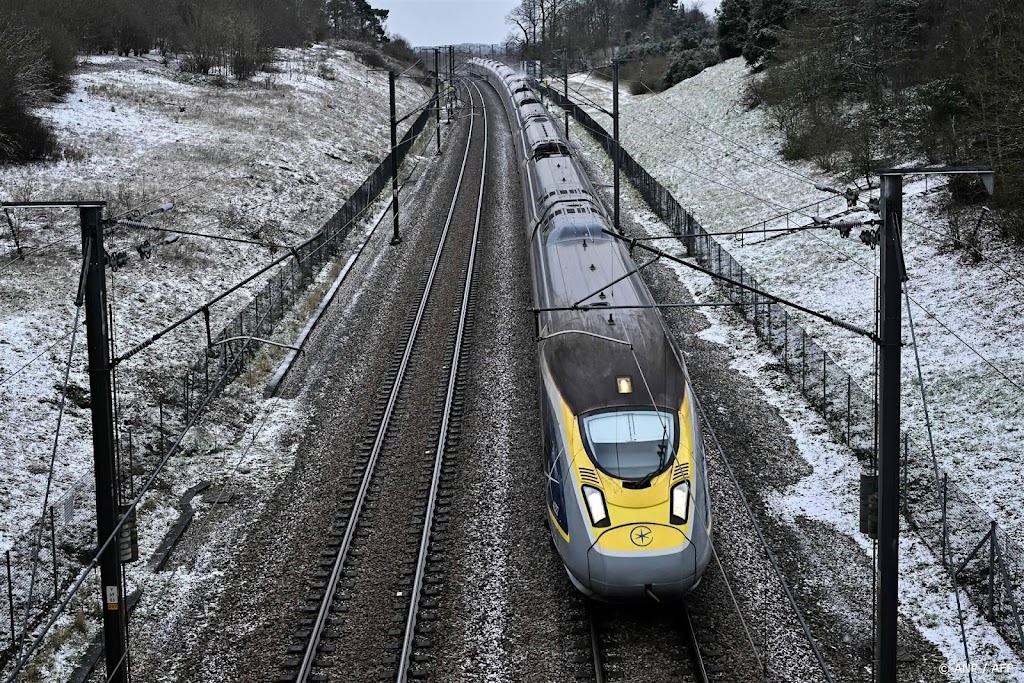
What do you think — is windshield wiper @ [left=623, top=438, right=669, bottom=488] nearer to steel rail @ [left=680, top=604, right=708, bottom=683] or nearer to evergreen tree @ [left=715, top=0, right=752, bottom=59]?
steel rail @ [left=680, top=604, right=708, bottom=683]

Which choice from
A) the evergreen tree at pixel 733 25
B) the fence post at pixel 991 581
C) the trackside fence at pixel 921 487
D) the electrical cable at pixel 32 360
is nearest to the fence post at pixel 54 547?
the electrical cable at pixel 32 360

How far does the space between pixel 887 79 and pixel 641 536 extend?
3571 centimetres

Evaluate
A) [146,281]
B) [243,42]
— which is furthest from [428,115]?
[146,281]

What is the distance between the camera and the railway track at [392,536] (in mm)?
12843

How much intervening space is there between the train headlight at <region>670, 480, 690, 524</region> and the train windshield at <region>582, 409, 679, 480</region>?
0.37 metres

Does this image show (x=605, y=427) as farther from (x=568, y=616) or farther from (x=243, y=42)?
(x=243, y=42)

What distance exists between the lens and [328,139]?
169 ft

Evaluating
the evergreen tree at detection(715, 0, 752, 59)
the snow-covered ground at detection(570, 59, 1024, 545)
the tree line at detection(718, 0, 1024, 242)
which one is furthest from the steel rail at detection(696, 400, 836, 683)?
the evergreen tree at detection(715, 0, 752, 59)

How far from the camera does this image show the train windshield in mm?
13461

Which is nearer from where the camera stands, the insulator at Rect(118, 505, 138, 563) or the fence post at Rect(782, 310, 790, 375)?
the insulator at Rect(118, 505, 138, 563)

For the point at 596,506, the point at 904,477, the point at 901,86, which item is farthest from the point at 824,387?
the point at 901,86

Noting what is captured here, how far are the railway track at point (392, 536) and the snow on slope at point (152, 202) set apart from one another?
4.85m

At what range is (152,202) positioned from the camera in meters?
33.6

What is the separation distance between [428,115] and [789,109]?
2847 cm
